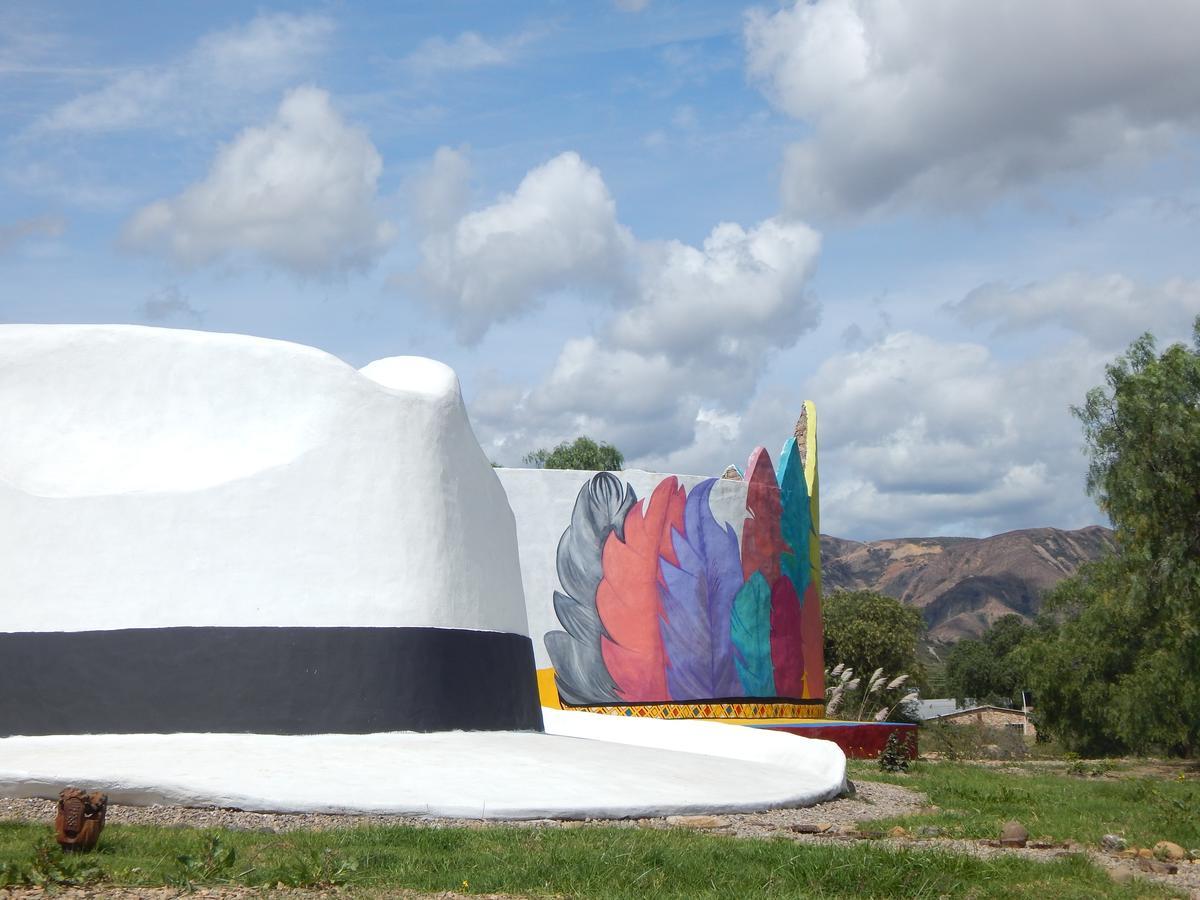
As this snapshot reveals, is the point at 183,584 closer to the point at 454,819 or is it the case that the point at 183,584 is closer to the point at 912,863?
the point at 454,819

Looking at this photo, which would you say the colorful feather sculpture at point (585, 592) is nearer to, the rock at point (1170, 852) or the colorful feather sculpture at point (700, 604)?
the colorful feather sculpture at point (700, 604)

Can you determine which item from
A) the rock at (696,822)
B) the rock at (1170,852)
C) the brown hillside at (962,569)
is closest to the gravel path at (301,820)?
the rock at (696,822)

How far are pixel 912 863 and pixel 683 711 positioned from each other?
551 inches

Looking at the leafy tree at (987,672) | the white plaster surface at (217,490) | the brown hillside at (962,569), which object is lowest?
the leafy tree at (987,672)

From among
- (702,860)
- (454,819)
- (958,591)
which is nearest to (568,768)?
(454,819)

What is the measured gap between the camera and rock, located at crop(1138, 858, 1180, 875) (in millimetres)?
7781

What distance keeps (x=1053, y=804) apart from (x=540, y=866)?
24.8 ft

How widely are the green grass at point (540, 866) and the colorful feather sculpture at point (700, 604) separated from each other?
509 inches

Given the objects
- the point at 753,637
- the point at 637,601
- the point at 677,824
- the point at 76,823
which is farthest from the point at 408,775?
the point at 753,637

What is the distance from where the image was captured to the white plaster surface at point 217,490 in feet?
37.2

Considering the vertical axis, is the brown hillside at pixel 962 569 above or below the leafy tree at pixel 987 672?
above

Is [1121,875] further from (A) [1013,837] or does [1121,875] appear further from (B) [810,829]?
(B) [810,829]

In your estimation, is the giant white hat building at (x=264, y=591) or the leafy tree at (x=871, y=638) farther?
the leafy tree at (x=871, y=638)

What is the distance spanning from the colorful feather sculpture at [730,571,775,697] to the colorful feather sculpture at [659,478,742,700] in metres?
0.16
